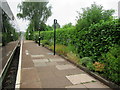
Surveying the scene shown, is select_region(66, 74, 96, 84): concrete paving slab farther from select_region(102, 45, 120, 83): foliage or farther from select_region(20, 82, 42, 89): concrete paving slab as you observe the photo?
select_region(20, 82, 42, 89): concrete paving slab

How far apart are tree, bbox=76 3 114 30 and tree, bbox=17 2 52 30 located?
21251 mm

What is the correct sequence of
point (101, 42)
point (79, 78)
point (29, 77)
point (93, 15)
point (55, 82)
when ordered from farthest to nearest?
point (93, 15)
point (101, 42)
point (29, 77)
point (79, 78)
point (55, 82)

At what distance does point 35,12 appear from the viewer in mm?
25797

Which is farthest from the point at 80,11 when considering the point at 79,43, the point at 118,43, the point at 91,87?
the point at 91,87

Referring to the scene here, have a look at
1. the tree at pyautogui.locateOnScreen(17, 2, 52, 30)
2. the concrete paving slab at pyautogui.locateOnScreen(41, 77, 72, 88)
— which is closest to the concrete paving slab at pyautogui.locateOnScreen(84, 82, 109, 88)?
the concrete paving slab at pyautogui.locateOnScreen(41, 77, 72, 88)

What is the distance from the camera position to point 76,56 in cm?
627

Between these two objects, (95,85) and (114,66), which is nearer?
(114,66)

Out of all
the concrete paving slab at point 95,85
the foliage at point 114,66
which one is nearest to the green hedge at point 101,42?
the foliage at point 114,66

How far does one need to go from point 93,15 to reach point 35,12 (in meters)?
22.2

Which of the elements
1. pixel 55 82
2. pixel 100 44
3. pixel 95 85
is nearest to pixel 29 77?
pixel 55 82

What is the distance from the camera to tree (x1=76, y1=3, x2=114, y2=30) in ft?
18.1

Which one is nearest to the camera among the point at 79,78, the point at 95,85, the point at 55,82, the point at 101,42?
the point at 95,85

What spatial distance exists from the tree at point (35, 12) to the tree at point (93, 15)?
21251 mm

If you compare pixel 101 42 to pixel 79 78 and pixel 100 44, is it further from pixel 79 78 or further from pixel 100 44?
pixel 79 78
